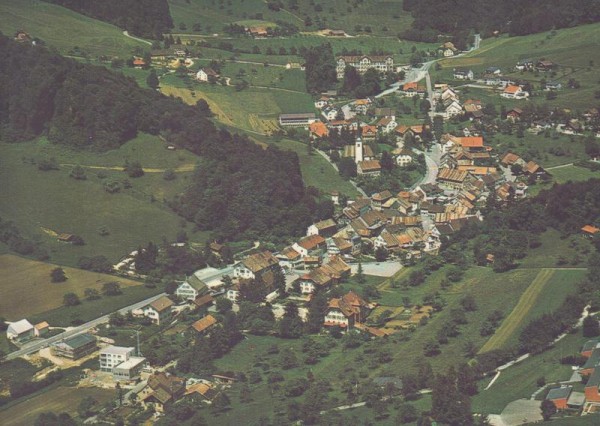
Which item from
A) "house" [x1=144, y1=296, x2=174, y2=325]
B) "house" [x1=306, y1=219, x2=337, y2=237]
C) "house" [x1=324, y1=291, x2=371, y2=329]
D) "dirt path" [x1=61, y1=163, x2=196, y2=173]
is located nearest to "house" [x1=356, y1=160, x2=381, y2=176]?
"house" [x1=306, y1=219, x2=337, y2=237]

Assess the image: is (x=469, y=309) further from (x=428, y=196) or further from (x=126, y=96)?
(x=126, y=96)

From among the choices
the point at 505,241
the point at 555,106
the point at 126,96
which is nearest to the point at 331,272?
the point at 505,241

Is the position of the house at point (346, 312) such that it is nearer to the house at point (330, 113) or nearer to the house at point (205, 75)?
the house at point (330, 113)

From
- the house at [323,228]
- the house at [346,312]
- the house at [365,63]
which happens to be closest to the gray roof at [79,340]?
the house at [346,312]

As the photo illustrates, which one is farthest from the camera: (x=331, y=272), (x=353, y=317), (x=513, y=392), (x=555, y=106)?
(x=555, y=106)

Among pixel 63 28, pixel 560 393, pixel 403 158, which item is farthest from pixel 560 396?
pixel 63 28

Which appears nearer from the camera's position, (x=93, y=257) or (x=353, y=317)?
(x=353, y=317)

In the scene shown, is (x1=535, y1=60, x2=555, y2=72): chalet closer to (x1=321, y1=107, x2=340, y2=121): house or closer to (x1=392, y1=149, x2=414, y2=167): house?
(x1=321, y1=107, x2=340, y2=121): house

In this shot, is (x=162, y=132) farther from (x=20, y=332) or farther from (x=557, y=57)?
(x=557, y=57)
